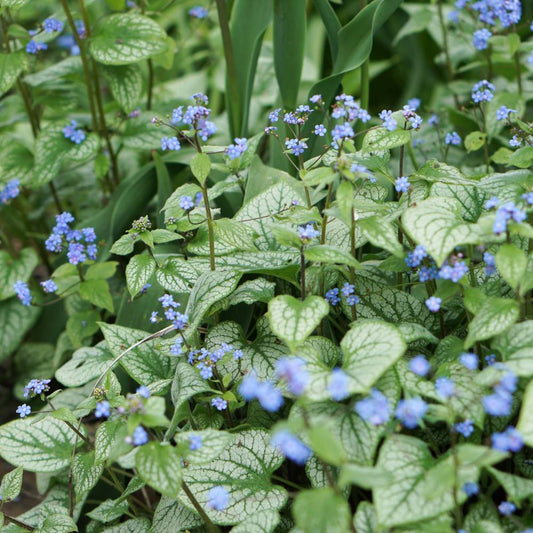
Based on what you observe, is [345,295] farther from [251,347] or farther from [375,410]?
[375,410]

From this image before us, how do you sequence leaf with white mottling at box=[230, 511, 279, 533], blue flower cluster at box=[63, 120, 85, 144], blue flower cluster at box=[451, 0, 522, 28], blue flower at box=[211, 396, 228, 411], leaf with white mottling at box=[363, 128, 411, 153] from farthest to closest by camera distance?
blue flower cluster at box=[63, 120, 85, 144] → blue flower cluster at box=[451, 0, 522, 28] → leaf with white mottling at box=[363, 128, 411, 153] → blue flower at box=[211, 396, 228, 411] → leaf with white mottling at box=[230, 511, 279, 533]

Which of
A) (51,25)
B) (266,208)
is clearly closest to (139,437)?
(266,208)

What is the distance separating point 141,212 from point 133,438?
1.14m

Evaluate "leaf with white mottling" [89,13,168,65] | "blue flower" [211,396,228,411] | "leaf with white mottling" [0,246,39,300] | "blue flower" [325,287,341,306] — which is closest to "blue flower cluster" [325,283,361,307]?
"blue flower" [325,287,341,306]

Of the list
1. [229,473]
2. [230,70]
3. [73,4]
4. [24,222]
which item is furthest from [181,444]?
[73,4]

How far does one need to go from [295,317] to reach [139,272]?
42cm

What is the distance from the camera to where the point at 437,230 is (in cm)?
112

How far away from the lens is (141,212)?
6.77 feet

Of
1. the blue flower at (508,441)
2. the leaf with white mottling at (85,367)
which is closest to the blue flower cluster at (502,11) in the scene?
the blue flower at (508,441)

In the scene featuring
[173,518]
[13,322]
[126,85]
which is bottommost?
[13,322]

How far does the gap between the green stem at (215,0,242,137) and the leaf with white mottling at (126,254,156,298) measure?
0.66m

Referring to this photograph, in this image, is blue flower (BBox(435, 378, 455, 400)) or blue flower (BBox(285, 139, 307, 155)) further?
blue flower (BBox(285, 139, 307, 155))

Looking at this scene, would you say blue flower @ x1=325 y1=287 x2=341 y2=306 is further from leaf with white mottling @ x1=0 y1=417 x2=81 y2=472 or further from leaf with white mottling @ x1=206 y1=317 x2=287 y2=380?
leaf with white mottling @ x1=0 y1=417 x2=81 y2=472

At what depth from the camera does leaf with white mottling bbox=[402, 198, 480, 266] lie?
3.56 ft
